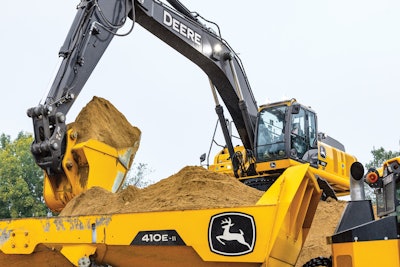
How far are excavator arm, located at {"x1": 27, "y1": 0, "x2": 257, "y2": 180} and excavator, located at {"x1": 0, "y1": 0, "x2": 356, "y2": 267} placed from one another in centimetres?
2

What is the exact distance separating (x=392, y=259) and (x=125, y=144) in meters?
5.05

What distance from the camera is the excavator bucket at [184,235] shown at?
3434mm

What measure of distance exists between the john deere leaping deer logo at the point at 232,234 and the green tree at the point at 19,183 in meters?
26.9

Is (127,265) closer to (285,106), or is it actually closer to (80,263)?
(80,263)

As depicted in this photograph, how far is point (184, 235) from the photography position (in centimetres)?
368

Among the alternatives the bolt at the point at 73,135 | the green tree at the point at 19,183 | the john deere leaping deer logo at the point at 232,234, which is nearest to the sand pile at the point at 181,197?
the bolt at the point at 73,135

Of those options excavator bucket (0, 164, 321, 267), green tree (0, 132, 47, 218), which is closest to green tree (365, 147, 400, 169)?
green tree (0, 132, 47, 218)

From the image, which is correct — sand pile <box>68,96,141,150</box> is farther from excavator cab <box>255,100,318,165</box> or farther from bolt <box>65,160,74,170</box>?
excavator cab <box>255,100,318,165</box>

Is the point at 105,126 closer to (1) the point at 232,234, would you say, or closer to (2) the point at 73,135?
(2) the point at 73,135

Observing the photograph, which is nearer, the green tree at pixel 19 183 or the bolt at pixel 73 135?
the bolt at pixel 73 135

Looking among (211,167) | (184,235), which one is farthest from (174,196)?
(211,167)

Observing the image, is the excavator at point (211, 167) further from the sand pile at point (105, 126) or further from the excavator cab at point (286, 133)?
the sand pile at point (105, 126)

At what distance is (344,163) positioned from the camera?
39.3 feet

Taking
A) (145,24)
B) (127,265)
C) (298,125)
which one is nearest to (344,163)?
(298,125)
